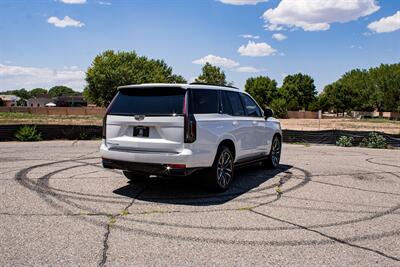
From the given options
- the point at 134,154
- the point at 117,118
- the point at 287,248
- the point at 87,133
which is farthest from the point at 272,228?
the point at 87,133

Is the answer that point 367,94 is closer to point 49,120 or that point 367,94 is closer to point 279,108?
point 279,108

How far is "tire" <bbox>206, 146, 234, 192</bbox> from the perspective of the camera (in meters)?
6.75

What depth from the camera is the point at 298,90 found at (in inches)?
4235

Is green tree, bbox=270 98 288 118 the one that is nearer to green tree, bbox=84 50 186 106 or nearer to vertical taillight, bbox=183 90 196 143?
green tree, bbox=84 50 186 106

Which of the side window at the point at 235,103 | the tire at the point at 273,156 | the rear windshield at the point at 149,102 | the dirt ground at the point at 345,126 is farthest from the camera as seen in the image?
the dirt ground at the point at 345,126

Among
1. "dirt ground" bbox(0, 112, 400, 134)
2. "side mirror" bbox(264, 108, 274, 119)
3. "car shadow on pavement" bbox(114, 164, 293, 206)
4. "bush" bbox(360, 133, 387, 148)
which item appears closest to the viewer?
"car shadow on pavement" bbox(114, 164, 293, 206)

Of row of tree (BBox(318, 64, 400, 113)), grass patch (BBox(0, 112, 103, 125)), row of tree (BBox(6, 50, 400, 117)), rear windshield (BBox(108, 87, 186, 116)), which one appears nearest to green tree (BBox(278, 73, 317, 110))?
row of tree (BBox(6, 50, 400, 117))

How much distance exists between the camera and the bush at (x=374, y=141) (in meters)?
17.3

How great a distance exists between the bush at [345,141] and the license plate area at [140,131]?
527 inches

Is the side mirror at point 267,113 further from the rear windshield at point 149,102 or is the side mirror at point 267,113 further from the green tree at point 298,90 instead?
the green tree at point 298,90

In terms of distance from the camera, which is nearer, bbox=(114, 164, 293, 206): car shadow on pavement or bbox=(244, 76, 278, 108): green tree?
bbox=(114, 164, 293, 206): car shadow on pavement

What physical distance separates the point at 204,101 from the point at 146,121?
107cm

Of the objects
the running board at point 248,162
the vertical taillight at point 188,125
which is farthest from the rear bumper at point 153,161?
the running board at point 248,162

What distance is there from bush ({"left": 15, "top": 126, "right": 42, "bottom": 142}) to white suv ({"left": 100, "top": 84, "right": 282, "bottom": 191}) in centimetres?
1085
